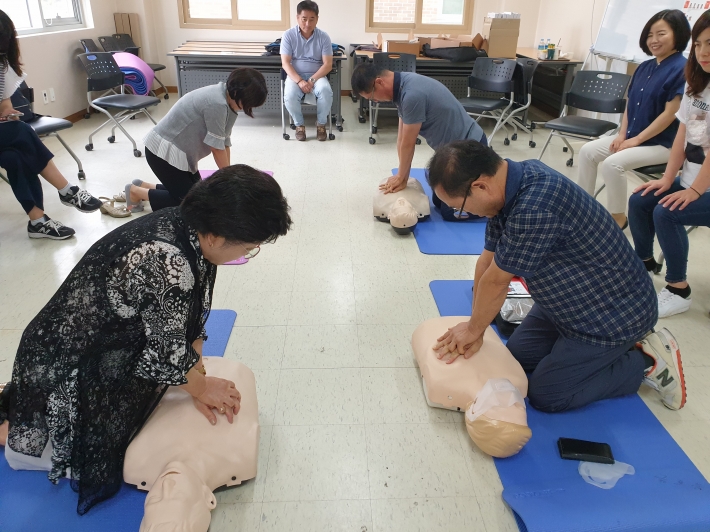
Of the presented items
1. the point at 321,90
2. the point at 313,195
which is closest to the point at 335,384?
the point at 313,195

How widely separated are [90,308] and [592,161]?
311 centimetres

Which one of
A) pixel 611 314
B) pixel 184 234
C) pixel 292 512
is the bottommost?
pixel 292 512

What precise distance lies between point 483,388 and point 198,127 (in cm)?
205

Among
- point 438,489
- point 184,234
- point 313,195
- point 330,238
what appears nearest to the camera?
point 184,234

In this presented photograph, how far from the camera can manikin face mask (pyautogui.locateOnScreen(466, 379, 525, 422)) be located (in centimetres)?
162

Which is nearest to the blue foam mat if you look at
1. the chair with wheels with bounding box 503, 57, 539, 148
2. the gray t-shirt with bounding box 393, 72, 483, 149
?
the gray t-shirt with bounding box 393, 72, 483, 149

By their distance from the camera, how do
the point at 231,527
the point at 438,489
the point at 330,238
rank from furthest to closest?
the point at 330,238, the point at 438,489, the point at 231,527

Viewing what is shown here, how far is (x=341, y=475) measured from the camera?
160 cm

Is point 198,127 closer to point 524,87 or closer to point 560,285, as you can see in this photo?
point 560,285

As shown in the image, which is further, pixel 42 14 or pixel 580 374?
pixel 42 14

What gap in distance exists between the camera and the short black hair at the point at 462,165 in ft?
4.85

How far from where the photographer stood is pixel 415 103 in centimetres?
296

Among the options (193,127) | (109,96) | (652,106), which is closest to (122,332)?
(193,127)

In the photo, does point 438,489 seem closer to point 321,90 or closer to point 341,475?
point 341,475
